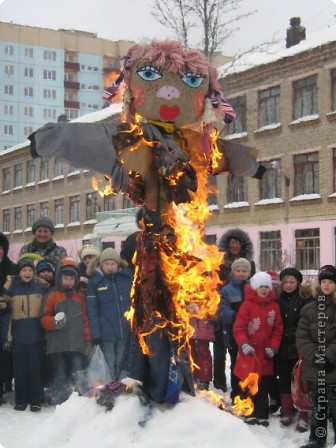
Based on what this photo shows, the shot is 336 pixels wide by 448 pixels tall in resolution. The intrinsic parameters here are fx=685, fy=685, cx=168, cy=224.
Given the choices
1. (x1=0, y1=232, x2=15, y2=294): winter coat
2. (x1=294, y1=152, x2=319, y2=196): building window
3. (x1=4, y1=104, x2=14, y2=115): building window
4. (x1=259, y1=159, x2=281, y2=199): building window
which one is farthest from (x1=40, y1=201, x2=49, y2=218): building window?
(x1=0, y1=232, x2=15, y2=294): winter coat

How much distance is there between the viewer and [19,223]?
14.4 meters

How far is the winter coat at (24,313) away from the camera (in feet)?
22.7

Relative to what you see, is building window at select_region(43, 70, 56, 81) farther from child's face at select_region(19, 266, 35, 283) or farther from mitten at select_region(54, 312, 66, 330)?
mitten at select_region(54, 312, 66, 330)

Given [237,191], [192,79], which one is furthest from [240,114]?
[192,79]

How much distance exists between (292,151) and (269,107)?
150 centimetres

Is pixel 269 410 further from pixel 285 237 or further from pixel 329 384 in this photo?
pixel 285 237

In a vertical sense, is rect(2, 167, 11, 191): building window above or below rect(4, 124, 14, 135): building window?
below

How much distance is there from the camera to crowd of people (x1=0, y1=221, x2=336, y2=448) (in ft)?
18.2

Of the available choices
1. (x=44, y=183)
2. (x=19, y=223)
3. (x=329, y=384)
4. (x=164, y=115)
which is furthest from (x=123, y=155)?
(x=44, y=183)

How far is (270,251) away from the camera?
1689 centimetres

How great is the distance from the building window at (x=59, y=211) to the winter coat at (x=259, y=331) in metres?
9.38

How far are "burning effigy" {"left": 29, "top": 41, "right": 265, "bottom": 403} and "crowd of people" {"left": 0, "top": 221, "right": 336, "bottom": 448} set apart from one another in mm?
379

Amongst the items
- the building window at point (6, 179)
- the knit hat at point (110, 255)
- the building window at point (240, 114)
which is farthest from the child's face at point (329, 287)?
the building window at point (6, 179)

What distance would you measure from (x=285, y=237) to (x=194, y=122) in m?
14.8
